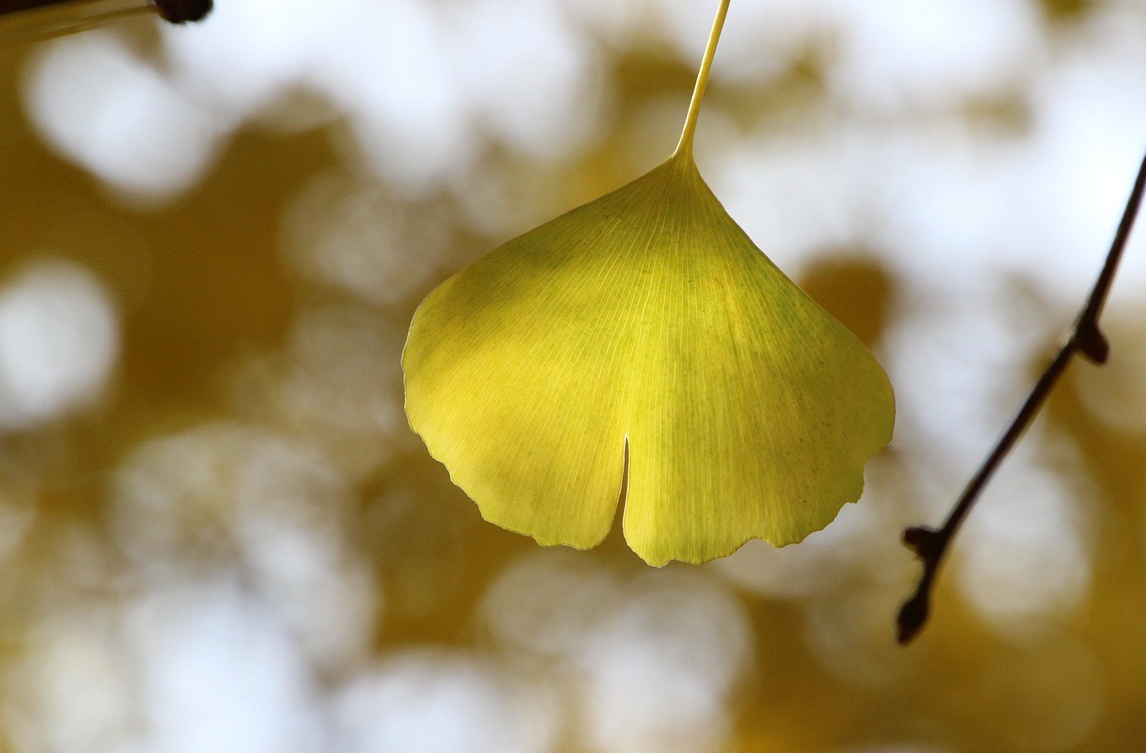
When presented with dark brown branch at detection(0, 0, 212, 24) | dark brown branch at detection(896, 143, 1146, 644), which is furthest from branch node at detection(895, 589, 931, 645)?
dark brown branch at detection(0, 0, 212, 24)

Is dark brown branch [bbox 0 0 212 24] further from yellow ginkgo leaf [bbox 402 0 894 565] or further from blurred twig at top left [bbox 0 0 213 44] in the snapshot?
yellow ginkgo leaf [bbox 402 0 894 565]

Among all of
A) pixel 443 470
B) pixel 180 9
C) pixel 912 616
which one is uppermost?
pixel 180 9

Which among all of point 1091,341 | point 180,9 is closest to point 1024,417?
point 1091,341

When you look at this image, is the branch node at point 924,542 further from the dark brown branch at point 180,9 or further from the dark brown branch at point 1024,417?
the dark brown branch at point 180,9

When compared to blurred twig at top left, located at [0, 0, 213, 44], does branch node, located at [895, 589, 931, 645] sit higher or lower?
lower

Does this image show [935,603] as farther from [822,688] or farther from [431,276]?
[431,276]

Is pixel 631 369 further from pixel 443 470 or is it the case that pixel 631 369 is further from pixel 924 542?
pixel 443 470

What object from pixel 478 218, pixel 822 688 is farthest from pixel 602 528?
pixel 822 688
